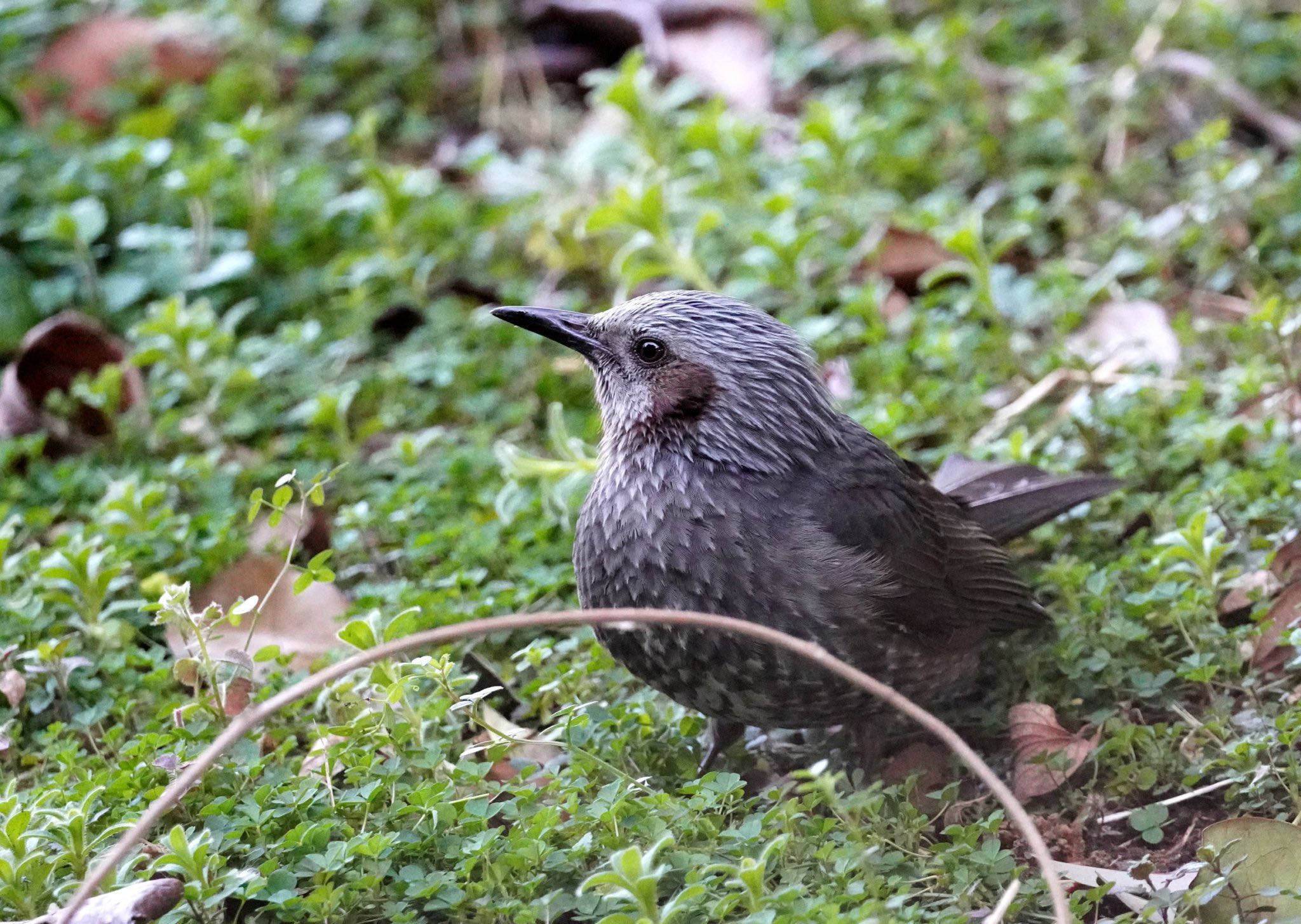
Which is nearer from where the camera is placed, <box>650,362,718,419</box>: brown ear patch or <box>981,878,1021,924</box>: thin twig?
<box>981,878,1021,924</box>: thin twig

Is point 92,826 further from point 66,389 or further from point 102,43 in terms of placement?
point 102,43

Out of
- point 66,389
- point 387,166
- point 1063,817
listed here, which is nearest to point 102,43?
point 387,166

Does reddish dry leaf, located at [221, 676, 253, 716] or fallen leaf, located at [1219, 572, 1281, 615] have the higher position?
reddish dry leaf, located at [221, 676, 253, 716]

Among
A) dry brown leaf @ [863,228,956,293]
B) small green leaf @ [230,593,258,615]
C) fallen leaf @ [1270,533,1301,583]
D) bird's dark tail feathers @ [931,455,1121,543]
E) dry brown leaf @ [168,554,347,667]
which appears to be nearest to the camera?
small green leaf @ [230,593,258,615]

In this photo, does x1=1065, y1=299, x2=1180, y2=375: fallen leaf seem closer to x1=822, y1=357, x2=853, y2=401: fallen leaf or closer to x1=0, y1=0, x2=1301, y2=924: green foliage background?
x1=0, y1=0, x2=1301, y2=924: green foliage background

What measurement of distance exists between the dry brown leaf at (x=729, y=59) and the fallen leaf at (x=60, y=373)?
9.43 feet

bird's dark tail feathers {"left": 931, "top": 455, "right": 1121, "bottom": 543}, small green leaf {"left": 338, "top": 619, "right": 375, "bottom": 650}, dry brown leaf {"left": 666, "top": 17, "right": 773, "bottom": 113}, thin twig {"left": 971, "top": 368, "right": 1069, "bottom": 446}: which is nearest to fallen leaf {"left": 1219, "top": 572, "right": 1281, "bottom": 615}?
bird's dark tail feathers {"left": 931, "top": 455, "right": 1121, "bottom": 543}

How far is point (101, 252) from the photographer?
5086 millimetres

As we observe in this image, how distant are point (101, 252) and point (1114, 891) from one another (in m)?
3.96

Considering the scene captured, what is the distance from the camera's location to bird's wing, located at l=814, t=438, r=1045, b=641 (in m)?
3.39

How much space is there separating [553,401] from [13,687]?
2046 mm

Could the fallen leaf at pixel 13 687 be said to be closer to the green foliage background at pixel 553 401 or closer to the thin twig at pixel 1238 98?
the green foliage background at pixel 553 401

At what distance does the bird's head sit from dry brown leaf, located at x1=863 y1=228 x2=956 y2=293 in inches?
65.8

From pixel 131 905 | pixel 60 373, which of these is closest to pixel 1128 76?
pixel 60 373
